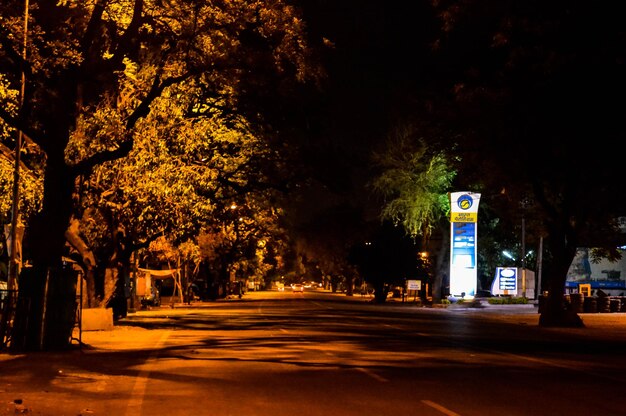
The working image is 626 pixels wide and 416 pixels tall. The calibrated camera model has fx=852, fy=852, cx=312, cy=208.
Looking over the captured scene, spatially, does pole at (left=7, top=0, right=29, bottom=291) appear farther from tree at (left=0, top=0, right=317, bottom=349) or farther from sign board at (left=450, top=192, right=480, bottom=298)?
sign board at (left=450, top=192, right=480, bottom=298)

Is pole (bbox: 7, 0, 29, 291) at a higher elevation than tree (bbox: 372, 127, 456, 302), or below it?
below

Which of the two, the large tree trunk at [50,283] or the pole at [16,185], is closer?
the large tree trunk at [50,283]

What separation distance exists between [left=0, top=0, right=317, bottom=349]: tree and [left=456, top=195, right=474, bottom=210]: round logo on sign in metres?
35.3

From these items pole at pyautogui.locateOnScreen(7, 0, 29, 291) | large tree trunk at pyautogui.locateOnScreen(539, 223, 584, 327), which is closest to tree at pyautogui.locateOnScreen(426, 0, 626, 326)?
large tree trunk at pyautogui.locateOnScreen(539, 223, 584, 327)

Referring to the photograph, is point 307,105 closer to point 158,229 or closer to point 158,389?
point 158,229

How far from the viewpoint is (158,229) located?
32562 mm

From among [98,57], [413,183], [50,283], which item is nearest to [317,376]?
[50,283]

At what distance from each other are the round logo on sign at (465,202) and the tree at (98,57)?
116 ft

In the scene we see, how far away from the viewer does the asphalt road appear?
39.1 feet

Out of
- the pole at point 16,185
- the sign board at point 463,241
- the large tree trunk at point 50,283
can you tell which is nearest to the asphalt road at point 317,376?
the large tree trunk at point 50,283

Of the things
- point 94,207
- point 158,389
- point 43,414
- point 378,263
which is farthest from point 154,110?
point 378,263

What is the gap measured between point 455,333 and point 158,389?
1721 cm

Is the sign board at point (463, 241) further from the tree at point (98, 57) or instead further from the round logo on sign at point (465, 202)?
the tree at point (98, 57)

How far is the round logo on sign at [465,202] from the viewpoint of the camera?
56219 mm
